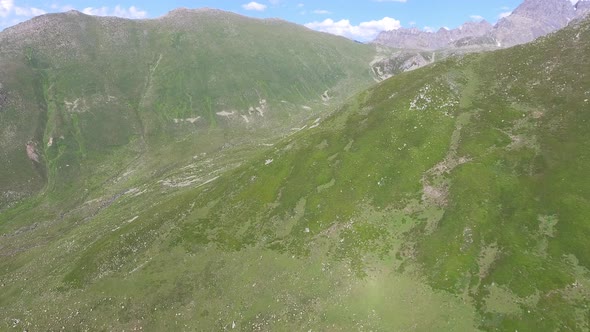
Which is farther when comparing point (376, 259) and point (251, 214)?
point (251, 214)

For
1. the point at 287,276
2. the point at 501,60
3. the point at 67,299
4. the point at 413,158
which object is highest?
the point at 501,60

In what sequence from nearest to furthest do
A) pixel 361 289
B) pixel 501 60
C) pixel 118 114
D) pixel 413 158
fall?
1. pixel 361 289
2. pixel 413 158
3. pixel 501 60
4. pixel 118 114

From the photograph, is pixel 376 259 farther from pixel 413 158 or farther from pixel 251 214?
pixel 251 214

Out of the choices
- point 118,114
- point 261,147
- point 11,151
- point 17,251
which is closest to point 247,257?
point 17,251

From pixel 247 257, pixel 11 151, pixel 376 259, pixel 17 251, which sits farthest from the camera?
pixel 11 151

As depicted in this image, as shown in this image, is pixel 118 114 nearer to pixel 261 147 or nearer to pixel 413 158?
pixel 261 147

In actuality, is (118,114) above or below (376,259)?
above

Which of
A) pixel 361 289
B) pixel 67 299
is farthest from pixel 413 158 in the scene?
pixel 67 299
